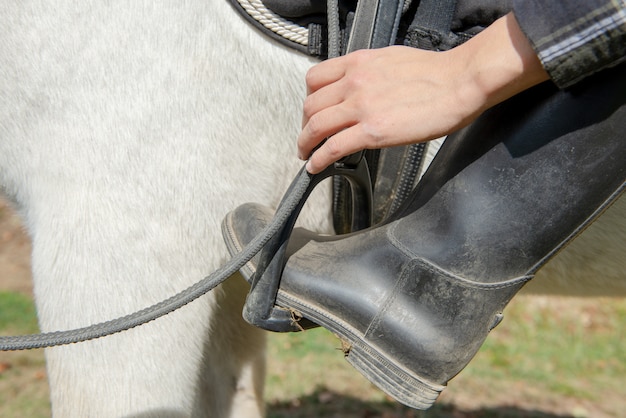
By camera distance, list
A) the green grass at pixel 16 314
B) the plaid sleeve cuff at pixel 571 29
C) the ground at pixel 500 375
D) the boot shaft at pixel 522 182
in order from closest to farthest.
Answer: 1. the plaid sleeve cuff at pixel 571 29
2. the boot shaft at pixel 522 182
3. the ground at pixel 500 375
4. the green grass at pixel 16 314

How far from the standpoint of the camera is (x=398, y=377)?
1148 millimetres

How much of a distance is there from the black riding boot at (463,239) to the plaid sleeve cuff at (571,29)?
11cm

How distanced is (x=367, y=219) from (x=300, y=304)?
0.22 meters

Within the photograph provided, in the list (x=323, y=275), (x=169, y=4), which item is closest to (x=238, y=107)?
(x=169, y=4)

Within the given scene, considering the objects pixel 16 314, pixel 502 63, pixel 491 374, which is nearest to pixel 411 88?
pixel 502 63

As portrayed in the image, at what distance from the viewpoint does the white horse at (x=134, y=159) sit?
1237 millimetres

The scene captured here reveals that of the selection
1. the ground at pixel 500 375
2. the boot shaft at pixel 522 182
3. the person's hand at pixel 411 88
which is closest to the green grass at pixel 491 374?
the ground at pixel 500 375

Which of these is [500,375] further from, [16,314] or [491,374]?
[16,314]

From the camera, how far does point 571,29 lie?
0.88 metres

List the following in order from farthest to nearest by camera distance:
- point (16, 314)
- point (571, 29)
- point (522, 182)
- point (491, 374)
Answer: point (16, 314) < point (491, 374) < point (522, 182) < point (571, 29)

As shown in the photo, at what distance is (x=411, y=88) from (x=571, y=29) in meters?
0.22

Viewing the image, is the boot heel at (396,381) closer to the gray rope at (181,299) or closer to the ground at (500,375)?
the gray rope at (181,299)

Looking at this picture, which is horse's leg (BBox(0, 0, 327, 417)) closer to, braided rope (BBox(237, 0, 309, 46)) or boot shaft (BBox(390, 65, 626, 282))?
braided rope (BBox(237, 0, 309, 46))

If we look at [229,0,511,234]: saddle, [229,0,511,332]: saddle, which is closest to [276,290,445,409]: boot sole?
[229,0,511,332]: saddle
